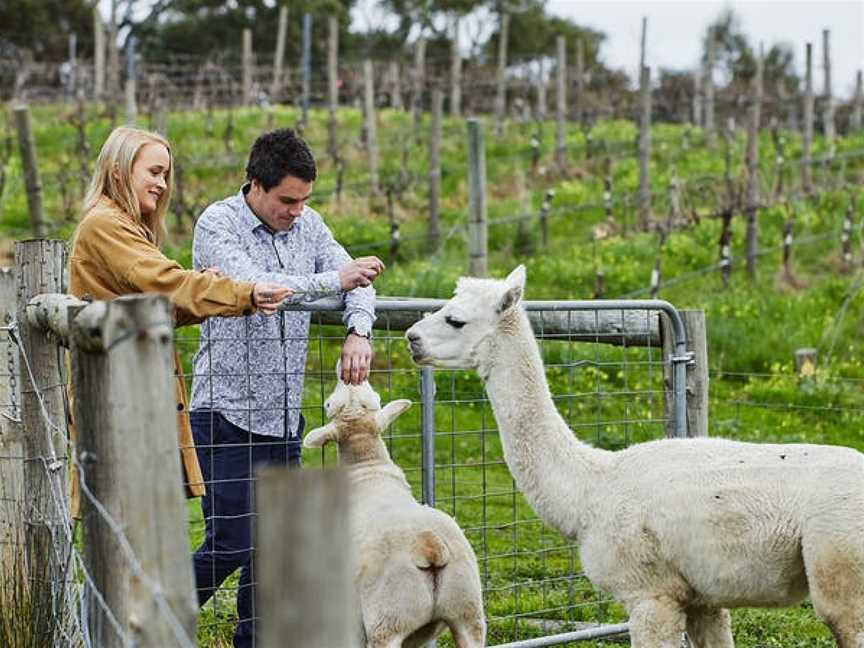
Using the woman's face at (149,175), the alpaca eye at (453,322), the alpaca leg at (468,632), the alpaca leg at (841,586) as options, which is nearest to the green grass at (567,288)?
the alpaca eye at (453,322)

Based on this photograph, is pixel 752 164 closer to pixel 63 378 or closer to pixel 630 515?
pixel 630 515

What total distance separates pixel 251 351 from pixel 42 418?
0.91 metres

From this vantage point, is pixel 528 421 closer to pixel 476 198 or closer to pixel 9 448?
pixel 9 448

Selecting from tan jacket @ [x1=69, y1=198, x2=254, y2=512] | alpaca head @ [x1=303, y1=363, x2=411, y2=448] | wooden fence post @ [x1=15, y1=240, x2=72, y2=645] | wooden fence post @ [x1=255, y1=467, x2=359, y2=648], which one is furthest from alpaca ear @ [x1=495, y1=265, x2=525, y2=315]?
wooden fence post @ [x1=255, y1=467, x2=359, y2=648]

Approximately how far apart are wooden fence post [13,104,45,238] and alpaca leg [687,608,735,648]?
8.92 m

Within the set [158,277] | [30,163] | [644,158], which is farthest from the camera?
[644,158]

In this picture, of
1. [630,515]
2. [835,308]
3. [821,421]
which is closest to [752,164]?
[835,308]

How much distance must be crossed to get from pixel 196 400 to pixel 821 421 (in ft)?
22.0

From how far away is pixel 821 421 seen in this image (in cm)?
1070

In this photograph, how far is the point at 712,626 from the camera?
216 inches

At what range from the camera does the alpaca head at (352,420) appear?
5488 millimetres

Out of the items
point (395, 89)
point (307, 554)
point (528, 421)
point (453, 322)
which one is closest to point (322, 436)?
point (453, 322)

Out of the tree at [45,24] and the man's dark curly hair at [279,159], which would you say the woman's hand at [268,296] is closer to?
the man's dark curly hair at [279,159]

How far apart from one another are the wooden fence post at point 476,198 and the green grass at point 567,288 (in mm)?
685
